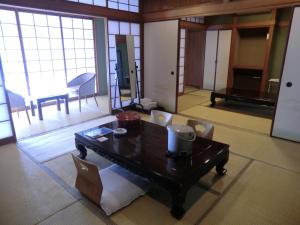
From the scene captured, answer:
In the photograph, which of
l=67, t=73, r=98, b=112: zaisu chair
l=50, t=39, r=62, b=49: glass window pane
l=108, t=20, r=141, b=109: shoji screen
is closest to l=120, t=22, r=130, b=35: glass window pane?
l=108, t=20, r=141, b=109: shoji screen

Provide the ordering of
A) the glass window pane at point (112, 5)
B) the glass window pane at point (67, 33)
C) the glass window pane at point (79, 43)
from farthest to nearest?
the glass window pane at point (79, 43) → the glass window pane at point (67, 33) → the glass window pane at point (112, 5)

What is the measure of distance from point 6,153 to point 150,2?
4039 mm

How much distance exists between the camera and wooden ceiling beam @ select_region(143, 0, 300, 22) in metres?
3.15

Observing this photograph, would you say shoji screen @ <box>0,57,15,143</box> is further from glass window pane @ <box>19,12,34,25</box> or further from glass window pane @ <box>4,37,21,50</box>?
glass window pane @ <box>19,12,34,25</box>

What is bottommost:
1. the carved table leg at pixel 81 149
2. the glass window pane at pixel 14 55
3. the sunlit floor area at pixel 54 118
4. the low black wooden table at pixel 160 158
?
the sunlit floor area at pixel 54 118

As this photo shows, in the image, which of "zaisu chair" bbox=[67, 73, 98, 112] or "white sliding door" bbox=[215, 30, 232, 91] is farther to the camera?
"white sliding door" bbox=[215, 30, 232, 91]

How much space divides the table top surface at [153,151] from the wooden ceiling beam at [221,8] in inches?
94.1

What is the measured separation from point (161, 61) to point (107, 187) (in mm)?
3422

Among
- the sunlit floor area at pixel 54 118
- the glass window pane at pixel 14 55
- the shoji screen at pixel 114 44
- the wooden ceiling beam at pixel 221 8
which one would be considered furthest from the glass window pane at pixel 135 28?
the glass window pane at pixel 14 55

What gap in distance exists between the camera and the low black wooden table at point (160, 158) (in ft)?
5.73

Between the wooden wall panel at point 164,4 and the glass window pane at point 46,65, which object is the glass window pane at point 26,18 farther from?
the wooden wall panel at point 164,4

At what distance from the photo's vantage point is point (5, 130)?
3.34m

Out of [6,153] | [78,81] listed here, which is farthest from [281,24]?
[6,153]

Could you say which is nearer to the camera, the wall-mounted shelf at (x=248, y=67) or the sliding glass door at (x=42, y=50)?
the sliding glass door at (x=42, y=50)
